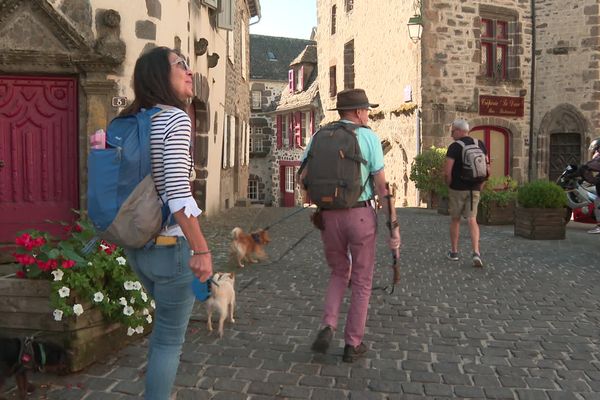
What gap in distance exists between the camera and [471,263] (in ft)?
23.9

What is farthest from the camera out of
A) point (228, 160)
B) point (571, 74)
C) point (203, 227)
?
point (571, 74)

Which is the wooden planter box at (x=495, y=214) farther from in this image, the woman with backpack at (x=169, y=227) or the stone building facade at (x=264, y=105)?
the stone building facade at (x=264, y=105)

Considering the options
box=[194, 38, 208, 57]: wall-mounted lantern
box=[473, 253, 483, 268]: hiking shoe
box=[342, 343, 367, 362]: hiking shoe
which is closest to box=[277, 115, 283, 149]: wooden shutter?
box=[194, 38, 208, 57]: wall-mounted lantern

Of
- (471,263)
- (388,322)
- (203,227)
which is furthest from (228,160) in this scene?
(388,322)

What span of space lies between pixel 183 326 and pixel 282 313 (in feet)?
8.13

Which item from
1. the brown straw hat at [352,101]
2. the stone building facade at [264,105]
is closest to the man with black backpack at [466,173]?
the brown straw hat at [352,101]

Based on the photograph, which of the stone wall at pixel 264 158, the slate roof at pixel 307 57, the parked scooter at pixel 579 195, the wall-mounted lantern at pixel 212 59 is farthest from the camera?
the stone wall at pixel 264 158

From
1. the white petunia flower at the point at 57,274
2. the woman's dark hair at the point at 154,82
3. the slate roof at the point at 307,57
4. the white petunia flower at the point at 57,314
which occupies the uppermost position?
the slate roof at the point at 307,57

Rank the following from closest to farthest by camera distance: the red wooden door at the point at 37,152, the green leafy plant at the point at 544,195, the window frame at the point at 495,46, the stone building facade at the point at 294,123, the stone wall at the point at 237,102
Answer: the red wooden door at the point at 37,152
the green leafy plant at the point at 544,195
the stone wall at the point at 237,102
the window frame at the point at 495,46
the stone building facade at the point at 294,123

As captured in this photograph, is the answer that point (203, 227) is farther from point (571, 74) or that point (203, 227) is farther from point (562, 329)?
point (571, 74)

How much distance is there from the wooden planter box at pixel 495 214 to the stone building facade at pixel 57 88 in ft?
24.0

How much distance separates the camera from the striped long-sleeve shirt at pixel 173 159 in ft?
7.27

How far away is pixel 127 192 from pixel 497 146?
55.6ft

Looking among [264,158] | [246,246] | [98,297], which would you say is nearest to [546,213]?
[246,246]
